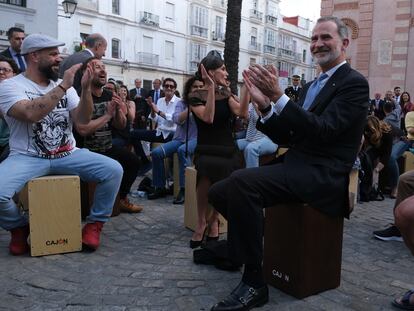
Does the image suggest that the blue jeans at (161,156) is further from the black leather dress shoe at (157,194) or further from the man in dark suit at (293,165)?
the man in dark suit at (293,165)

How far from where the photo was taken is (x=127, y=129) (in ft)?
19.5

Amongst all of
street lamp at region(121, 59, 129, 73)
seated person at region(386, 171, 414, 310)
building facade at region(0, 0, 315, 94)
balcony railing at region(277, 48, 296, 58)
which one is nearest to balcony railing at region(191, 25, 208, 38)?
building facade at region(0, 0, 315, 94)

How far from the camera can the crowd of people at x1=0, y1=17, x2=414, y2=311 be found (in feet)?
9.29

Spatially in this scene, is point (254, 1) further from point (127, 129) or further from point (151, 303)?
point (151, 303)

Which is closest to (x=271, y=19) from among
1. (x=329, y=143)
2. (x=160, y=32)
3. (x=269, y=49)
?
(x=269, y=49)

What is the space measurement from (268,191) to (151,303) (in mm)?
1051

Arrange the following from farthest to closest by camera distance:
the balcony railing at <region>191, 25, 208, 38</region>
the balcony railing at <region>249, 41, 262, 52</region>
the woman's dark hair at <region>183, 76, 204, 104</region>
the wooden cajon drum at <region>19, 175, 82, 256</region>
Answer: the balcony railing at <region>249, 41, 262, 52</region> < the balcony railing at <region>191, 25, 208, 38</region> < the woman's dark hair at <region>183, 76, 204, 104</region> < the wooden cajon drum at <region>19, 175, 82, 256</region>

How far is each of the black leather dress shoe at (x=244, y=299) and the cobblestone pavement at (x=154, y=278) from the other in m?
0.09

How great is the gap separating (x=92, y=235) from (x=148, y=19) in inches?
1394

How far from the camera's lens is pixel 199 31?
139 ft

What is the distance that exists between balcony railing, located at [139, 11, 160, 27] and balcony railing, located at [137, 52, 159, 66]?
96.4 inches

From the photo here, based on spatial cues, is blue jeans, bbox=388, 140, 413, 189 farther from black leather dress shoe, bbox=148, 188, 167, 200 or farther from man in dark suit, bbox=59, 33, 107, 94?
man in dark suit, bbox=59, 33, 107, 94

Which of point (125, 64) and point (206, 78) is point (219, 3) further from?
point (206, 78)

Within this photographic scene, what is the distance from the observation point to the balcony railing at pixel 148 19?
36.6m
